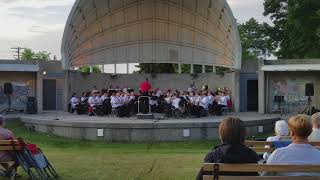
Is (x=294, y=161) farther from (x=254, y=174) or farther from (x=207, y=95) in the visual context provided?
(x=207, y=95)

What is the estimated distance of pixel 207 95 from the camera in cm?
2686

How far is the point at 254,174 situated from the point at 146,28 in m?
32.5

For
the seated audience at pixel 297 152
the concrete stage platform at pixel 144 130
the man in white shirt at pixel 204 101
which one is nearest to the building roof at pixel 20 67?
the man in white shirt at pixel 204 101

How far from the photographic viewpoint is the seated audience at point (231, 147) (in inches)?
223

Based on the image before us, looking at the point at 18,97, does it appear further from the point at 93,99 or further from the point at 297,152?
the point at 297,152

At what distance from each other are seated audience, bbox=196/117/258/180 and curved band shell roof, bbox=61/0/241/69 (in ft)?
99.7

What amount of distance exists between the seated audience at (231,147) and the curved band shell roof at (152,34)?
99.7ft

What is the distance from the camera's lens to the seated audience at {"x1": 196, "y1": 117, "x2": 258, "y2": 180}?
566 cm

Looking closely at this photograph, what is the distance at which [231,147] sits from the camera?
575 centimetres

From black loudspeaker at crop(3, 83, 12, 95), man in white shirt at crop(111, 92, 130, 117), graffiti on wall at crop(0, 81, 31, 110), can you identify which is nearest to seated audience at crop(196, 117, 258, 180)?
man in white shirt at crop(111, 92, 130, 117)

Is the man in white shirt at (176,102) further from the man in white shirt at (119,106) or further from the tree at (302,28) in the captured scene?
the tree at (302,28)

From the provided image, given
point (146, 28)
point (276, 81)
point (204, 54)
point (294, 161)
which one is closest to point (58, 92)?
point (146, 28)

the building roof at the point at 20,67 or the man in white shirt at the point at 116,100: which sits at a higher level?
the building roof at the point at 20,67

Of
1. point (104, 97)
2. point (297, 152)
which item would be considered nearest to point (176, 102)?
point (104, 97)
